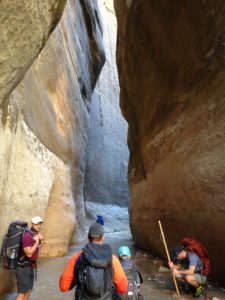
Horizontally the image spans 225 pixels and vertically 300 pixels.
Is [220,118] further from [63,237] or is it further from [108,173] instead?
[108,173]

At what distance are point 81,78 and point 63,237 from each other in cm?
922

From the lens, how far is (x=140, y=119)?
11.1 meters

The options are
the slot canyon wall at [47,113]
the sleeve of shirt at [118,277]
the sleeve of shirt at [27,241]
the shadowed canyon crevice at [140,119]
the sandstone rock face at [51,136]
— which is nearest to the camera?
the sleeve of shirt at [118,277]

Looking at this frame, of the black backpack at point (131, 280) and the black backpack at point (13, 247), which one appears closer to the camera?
the black backpack at point (131, 280)

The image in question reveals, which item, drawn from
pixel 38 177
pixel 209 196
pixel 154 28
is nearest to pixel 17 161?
pixel 38 177

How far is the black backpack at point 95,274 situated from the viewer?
3.34 metres

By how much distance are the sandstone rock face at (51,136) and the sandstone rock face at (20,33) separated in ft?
3.93

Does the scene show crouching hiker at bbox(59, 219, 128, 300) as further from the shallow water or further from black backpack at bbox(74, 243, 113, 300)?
the shallow water

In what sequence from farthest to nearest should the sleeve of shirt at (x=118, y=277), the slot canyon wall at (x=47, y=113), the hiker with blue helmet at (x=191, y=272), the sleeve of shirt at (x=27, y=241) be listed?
the hiker with blue helmet at (x=191, y=272) < the sleeve of shirt at (x=27, y=241) < the slot canyon wall at (x=47, y=113) < the sleeve of shirt at (x=118, y=277)

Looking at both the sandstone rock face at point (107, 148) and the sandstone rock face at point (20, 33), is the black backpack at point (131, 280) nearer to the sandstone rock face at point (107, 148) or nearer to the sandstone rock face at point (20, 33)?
the sandstone rock face at point (20, 33)

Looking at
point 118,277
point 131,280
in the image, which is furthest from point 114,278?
point 131,280

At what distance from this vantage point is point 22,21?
4.34 metres

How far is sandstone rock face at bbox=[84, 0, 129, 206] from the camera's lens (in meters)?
25.2

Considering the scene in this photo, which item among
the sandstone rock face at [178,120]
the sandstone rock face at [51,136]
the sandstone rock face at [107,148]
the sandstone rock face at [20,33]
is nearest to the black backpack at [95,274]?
the sandstone rock face at [20,33]
